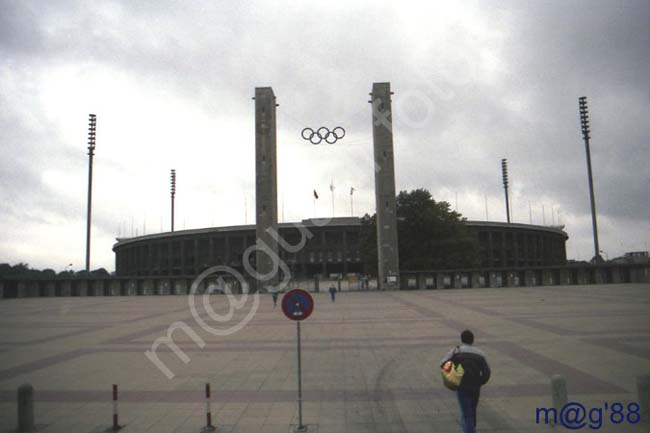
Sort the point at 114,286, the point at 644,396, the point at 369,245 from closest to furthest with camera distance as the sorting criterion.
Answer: the point at 644,396, the point at 114,286, the point at 369,245

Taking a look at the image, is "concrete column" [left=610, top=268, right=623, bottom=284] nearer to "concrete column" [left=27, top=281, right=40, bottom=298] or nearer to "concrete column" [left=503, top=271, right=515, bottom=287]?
"concrete column" [left=503, top=271, right=515, bottom=287]

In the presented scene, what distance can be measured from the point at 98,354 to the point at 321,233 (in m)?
92.5

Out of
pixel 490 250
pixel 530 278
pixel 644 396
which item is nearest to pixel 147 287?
pixel 530 278

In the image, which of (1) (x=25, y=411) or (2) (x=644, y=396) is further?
(1) (x=25, y=411)

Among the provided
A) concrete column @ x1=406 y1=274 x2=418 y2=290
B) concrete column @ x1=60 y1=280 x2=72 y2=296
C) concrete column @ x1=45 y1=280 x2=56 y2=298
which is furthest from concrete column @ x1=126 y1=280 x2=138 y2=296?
concrete column @ x1=406 y1=274 x2=418 y2=290

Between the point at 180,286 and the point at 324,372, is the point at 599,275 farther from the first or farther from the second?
the point at 324,372

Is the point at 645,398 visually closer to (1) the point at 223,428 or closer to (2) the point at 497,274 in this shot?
(1) the point at 223,428

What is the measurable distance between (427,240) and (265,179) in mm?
24222

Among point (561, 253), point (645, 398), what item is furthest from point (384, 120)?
point (561, 253)

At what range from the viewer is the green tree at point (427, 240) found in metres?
62.4

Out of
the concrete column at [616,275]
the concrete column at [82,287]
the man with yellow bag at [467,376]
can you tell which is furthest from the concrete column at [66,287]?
the concrete column at [616,275]

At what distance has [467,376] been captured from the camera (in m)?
7.05

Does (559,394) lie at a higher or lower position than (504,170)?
lower

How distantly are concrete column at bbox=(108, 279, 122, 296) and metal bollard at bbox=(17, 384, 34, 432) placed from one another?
177 feet
